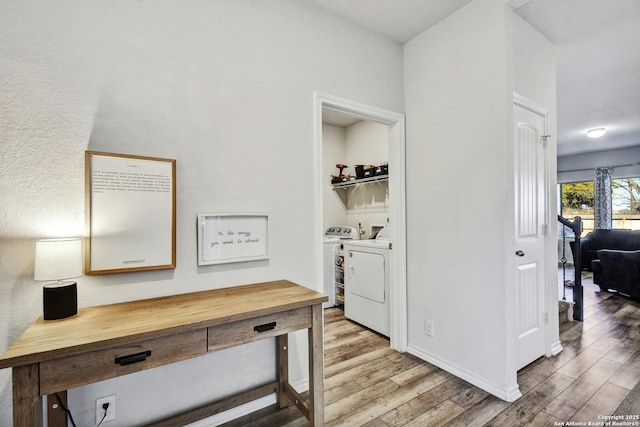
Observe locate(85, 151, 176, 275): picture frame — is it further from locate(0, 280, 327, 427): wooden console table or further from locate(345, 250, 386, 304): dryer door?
locate(345, 250, 386, 304): dryer door

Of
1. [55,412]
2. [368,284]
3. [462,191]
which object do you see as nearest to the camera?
Result: [55,412]

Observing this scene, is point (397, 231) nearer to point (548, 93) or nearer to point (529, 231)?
point (529, 231)

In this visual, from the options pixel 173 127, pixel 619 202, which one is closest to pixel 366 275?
pixel 173 127

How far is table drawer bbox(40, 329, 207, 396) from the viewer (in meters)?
0.98

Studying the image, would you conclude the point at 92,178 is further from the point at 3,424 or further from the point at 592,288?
the point at 592,288

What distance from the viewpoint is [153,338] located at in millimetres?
1111

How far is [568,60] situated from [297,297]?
3.44 metres

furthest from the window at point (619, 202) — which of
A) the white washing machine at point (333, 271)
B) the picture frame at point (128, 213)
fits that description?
the picture frame at point (128, 213)

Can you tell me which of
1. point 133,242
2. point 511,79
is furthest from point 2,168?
point 511,79

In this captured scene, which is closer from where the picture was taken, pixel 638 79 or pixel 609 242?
pixel 638 79

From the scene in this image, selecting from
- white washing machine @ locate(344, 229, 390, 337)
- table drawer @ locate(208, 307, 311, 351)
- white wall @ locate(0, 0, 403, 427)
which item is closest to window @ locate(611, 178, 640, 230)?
white washing machine @ locate(344, 229, 390, 337)

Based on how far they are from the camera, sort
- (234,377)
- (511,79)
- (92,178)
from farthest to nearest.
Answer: (511,79), (234,377), (92,178)

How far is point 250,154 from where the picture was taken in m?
1.87

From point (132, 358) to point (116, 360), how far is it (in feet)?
0.16
